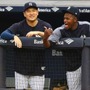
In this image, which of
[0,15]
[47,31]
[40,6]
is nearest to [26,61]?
[47,31]

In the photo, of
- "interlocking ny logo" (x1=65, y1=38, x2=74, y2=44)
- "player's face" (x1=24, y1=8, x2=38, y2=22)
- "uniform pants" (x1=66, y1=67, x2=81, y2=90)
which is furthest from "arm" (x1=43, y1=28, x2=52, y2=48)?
"player's face" (x1=24, y1=8, x2=38, y2=22)

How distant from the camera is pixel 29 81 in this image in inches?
185

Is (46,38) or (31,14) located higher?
(31,14)

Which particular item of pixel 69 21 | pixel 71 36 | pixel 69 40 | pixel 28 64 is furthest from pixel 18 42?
pixel 69 21

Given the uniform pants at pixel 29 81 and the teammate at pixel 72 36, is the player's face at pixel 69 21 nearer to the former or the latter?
the teammate at pixel 72 36

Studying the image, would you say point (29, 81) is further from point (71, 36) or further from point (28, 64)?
point (71, 36)

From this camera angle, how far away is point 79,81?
4.46m

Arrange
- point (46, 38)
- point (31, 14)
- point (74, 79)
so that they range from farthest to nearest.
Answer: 1. point (31, 14)
2. point (74, 79)
3. point (46, 38)

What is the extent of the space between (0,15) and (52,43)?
3.37 meters

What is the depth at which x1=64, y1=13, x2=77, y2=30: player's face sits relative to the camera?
4855 mm

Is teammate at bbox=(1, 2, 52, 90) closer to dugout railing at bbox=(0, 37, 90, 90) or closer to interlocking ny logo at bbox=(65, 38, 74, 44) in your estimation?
dugout railing at bbox=(0, 37, 90, 90)

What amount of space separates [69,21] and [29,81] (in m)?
0.83

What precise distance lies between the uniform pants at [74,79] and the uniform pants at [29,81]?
0.29 meters

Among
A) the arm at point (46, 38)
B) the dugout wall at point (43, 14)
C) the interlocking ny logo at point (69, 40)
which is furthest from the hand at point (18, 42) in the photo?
the dugout wall at point (43, 14)
